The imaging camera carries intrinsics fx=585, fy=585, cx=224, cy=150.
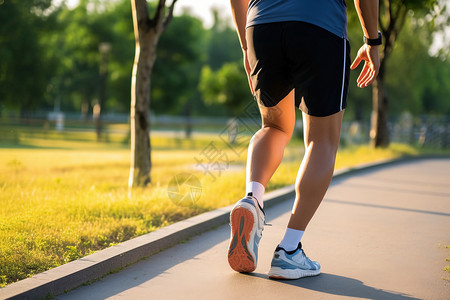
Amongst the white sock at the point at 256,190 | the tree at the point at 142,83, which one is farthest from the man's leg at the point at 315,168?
the tree at the point at 142,83

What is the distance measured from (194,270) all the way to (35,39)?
31690mm

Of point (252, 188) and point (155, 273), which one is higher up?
point (252, 188)

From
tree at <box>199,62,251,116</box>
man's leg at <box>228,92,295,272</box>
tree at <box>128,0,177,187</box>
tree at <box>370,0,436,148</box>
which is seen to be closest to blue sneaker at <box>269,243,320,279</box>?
man's leg at <box>228,92,295,272</box>

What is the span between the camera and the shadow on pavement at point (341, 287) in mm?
3160

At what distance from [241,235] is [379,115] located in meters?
15.4

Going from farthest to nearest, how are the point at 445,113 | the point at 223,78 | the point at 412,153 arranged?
the point at 445,113 → the point at 223,78 → the point at 412,153

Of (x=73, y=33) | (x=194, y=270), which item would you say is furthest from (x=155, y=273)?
(x=73, y=33)

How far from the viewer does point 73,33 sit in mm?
54344

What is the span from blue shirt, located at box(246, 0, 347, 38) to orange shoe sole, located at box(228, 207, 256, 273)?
112cm

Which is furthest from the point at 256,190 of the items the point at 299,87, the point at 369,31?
the point at 369,31

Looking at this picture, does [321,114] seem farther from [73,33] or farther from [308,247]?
[73,33]

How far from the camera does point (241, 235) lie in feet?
11.0

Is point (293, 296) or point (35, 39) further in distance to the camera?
point (35, 39)

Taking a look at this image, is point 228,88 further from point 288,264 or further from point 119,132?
point 288,264
